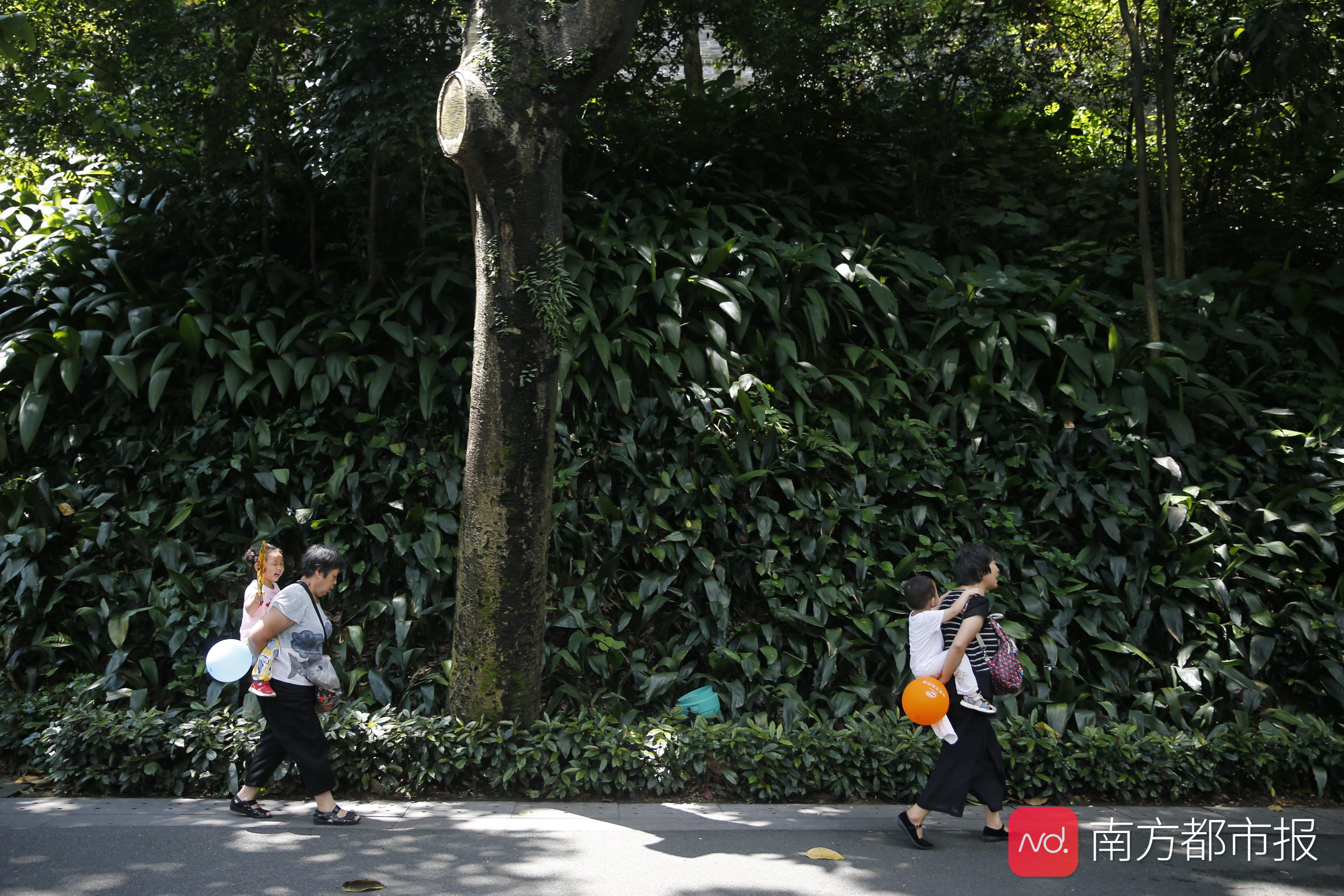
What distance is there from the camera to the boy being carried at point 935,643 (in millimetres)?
3709

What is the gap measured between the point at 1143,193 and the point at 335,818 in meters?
6.97

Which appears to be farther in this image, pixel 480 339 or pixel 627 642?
pixel 627 642

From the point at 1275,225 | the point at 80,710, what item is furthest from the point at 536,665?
the point at 1275,225

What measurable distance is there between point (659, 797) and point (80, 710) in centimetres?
292

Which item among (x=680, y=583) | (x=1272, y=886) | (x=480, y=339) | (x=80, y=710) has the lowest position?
(x=1272, y=886)

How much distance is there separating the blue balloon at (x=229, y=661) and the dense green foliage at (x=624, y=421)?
0.81 metres

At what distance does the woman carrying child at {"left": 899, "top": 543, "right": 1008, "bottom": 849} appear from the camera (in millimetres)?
3682

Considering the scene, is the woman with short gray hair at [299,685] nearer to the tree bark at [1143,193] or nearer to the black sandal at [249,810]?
the black sandal at [249,810]

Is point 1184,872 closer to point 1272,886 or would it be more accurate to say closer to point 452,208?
point 1272,886

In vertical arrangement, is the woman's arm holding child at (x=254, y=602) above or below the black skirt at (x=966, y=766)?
above

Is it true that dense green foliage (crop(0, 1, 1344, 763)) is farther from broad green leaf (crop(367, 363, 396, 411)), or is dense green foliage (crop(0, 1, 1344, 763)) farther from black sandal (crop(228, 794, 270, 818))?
black sandal (crop(228, 794, 270, 818))

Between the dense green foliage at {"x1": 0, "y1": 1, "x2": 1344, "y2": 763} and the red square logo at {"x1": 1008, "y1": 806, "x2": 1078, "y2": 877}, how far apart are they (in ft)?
2.05

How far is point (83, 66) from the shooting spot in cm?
599

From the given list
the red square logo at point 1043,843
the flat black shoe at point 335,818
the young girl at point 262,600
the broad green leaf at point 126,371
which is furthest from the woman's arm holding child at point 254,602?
the red square logo at point 1043,843
